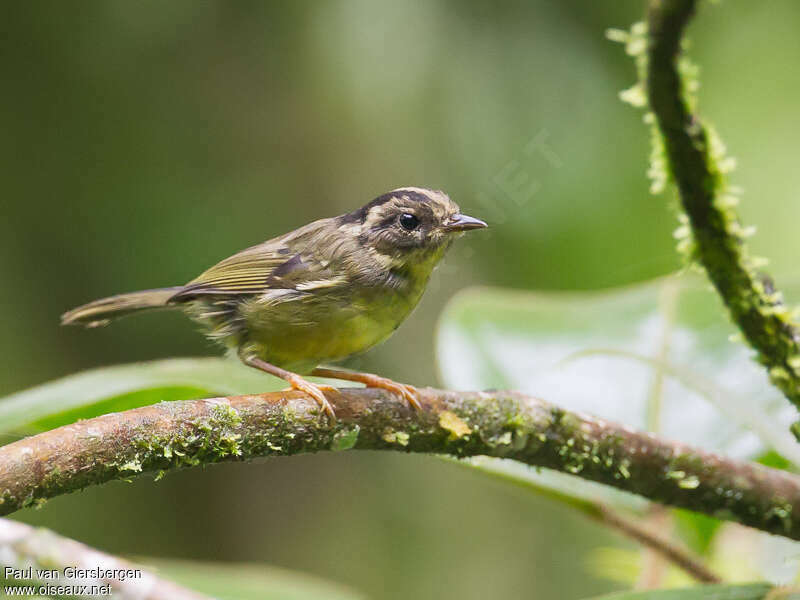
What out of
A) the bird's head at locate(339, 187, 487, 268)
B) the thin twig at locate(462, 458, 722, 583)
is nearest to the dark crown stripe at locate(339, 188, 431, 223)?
the bird's head at locate(339, 187, 487, 268)

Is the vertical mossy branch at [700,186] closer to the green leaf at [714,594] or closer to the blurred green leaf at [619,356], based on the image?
the green leaf at [714,594]

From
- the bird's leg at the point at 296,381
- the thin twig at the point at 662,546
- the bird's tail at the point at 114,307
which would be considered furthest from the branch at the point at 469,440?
the bird's tail at the point at 114,307

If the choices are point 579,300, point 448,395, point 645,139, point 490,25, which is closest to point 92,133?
point 490,25

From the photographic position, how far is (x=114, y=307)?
10.4ft

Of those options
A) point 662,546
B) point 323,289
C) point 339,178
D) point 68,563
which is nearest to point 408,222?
point 323,289

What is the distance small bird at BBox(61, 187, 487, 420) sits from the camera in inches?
112

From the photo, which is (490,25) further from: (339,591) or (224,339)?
(339,591)

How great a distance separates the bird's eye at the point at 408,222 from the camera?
9.99ft

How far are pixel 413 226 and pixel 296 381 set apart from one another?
2.83 feet

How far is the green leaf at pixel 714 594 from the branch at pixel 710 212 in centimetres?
37

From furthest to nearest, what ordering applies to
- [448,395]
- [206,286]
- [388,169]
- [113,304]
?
[388,169]
[113,304]
[206,286]
[448,395]

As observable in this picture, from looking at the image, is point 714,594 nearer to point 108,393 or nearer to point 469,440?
point 469,440

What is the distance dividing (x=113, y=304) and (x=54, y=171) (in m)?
3.23

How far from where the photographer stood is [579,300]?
3209mm
